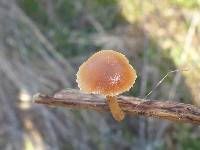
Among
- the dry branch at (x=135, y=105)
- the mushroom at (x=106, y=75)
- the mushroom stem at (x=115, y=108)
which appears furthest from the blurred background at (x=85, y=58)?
the mushroom at (x=106, y=75)

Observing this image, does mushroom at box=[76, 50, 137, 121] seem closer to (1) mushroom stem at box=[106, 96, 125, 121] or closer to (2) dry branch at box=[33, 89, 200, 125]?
(1) mushroom stem at box=[106, 96, 125, 121]

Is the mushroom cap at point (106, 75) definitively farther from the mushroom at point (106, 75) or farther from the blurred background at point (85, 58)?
the blurred background at point (85, 58)

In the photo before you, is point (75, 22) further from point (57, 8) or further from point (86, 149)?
point (86, 149)

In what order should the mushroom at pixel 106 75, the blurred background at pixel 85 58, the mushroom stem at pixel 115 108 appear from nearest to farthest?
the mushroom at pixel 106 75 → the mushroom stem at pixel 115 108 → the blurred background at pixel 85 58

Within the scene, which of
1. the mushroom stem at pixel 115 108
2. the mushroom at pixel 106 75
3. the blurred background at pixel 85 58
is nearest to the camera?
the mushroom at pixel 106 75

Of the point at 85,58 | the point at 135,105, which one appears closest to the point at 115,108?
the point at 135,105

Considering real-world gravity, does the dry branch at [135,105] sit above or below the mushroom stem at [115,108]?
above
